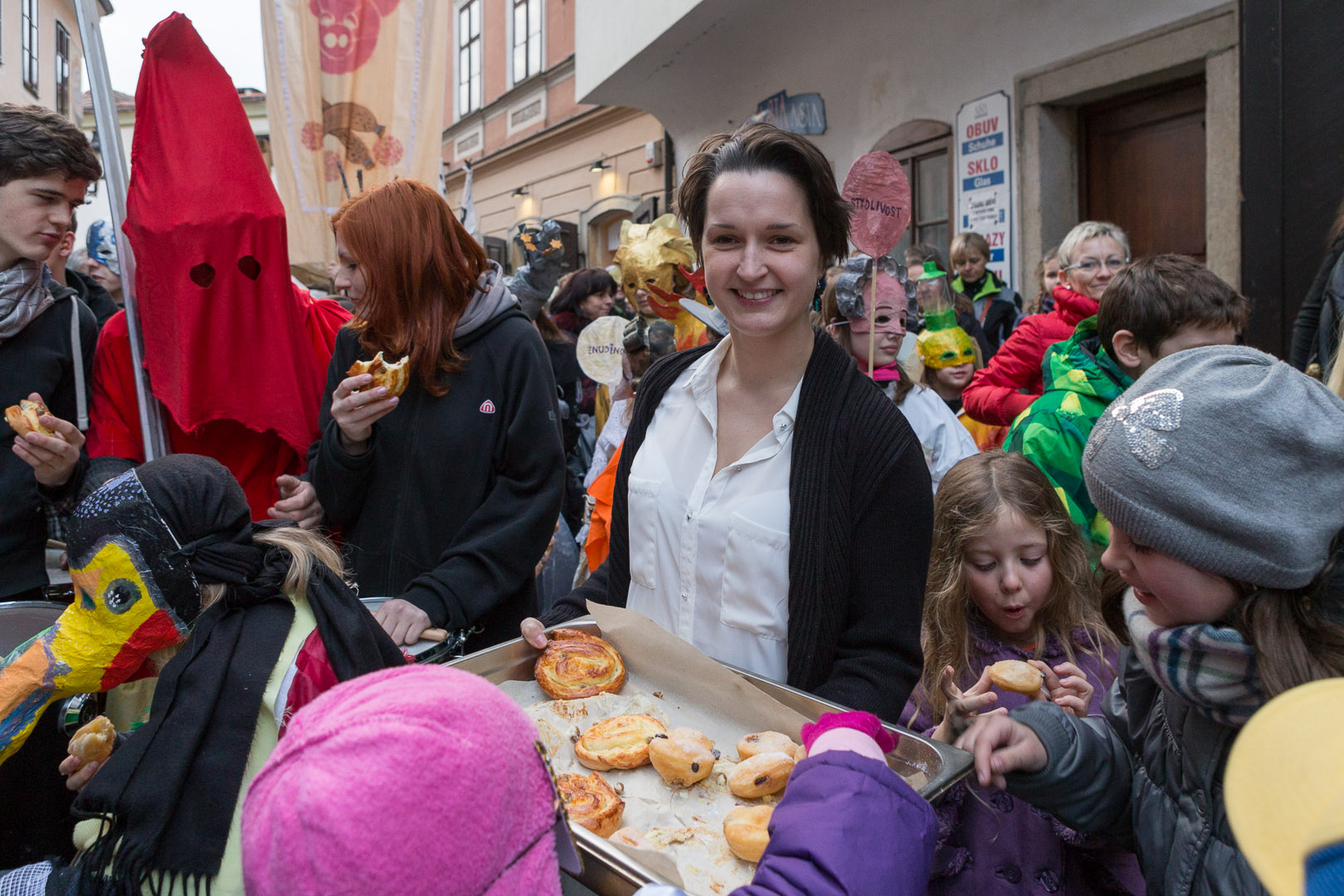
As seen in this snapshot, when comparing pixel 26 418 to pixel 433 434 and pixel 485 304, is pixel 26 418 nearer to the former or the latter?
pixel 433 434

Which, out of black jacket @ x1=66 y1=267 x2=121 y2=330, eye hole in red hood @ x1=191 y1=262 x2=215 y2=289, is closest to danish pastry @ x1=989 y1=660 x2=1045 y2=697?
eye hole in red hood @ x1=191 y1=262 x2=215 y2=289

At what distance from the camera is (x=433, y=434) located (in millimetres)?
2285

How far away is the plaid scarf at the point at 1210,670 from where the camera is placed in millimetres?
1083

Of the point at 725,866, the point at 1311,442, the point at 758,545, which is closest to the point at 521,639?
the point at 758,545

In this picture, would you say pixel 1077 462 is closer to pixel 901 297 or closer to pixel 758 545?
pixel 901 297

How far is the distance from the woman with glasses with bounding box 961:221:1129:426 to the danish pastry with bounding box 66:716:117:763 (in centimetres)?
354

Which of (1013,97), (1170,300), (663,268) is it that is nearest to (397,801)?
(1170,300)

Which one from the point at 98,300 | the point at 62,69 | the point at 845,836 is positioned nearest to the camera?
the point at 845,836

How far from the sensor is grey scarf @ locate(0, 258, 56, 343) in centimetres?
229

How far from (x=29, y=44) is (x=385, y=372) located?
895 inches

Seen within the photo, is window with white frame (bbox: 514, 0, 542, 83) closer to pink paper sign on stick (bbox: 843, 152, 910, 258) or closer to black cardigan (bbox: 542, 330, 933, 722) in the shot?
pink paper sign on stick (bbox: 843, 152, 910, 258)

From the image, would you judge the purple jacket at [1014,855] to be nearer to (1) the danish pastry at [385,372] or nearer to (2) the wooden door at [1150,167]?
(1) the danish pastry at [385,372]

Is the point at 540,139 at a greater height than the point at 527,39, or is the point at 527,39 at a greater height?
the point at 527,39

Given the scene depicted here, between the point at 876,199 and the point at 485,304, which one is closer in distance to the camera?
the point at 485,304
